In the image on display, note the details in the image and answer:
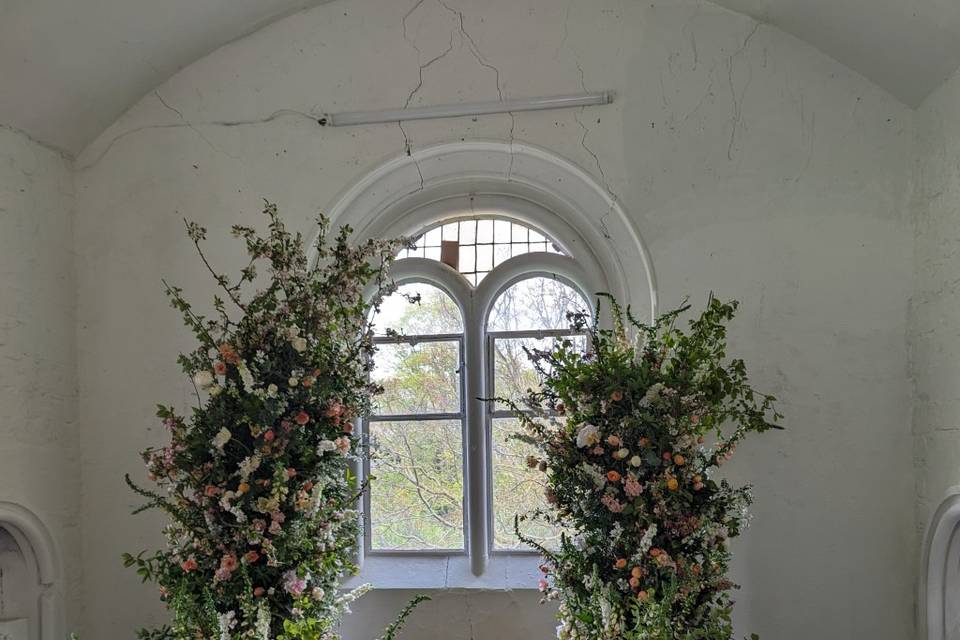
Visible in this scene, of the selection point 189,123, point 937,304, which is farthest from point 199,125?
point 937,304

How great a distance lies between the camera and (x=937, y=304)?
3.16 meters

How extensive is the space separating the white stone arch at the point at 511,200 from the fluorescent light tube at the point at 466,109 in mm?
132

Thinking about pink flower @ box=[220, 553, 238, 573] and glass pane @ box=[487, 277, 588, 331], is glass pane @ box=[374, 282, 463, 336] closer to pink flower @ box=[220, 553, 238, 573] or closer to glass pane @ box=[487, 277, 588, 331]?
glass pane @ box=[487, 277, 588, 331]

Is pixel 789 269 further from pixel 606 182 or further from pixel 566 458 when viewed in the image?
pixel 566 458

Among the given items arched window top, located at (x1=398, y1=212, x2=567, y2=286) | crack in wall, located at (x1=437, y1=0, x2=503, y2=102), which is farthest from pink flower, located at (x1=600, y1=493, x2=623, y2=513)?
crack in wall, located at (x1=437, y1=0, x2=503, y2=102)

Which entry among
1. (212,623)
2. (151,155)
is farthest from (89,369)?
(212,623)

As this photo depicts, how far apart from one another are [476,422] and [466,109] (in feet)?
4.43

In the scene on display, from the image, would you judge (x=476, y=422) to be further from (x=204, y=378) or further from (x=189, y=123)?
(x=189, y=123)

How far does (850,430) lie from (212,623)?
2.38 metres

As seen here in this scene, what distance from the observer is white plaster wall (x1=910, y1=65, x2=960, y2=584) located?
3029 millimetres

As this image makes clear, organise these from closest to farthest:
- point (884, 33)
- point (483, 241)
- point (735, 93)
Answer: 1. point (884, 33)
2. point (735, 93)
3. point (483, 241)

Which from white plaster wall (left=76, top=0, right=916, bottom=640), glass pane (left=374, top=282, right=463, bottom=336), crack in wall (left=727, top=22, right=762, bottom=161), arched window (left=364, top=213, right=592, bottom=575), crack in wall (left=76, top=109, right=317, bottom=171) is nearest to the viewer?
white plaster wall (left=76, top=0, right=916, bottom=640)

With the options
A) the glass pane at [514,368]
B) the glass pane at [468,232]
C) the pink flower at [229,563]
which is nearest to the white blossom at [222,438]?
the pink flower at [229,563]

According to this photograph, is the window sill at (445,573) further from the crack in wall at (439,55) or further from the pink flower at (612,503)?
the crack in wall at (439,55)
